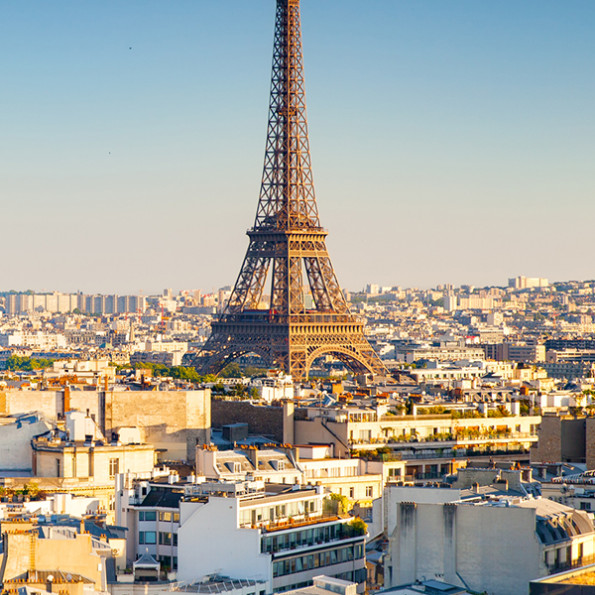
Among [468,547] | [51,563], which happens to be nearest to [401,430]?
[468,547]

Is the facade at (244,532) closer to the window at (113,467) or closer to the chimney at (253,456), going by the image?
the chimney at (253,456)

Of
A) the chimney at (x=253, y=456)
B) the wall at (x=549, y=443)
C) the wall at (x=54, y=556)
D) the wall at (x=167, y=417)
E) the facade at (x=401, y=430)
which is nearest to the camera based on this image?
the wall at (x=54, y=556)

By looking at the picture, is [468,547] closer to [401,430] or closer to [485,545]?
[485,545]

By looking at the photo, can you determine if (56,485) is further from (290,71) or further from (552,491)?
(290,71)

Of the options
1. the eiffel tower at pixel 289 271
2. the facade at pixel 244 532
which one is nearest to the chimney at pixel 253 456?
the facade at pixel 244 532

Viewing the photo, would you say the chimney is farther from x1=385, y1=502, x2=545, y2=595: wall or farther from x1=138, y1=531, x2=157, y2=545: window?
x1=385, y1=502, x2=545, y2=595: wall

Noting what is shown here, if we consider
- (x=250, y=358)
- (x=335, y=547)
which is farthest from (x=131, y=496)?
(x=250, y=358)
